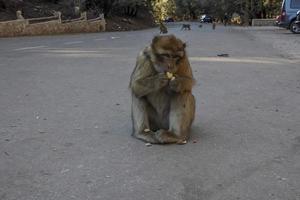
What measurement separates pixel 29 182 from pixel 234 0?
68.3 meters

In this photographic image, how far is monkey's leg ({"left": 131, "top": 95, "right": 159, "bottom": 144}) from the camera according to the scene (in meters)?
5.71

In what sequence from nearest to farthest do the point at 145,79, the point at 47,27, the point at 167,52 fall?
the point at 167,52 → the point at 145,79 → the point at 47,27

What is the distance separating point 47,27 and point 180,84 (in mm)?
27626

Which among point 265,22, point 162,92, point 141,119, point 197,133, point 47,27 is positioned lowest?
point 265,22

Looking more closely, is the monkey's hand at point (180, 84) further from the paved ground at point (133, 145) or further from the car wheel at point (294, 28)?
the car wheel at point (294, 28)

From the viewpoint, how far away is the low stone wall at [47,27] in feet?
93.6

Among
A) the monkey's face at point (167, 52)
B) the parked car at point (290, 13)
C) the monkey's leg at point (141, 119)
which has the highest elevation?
the monkey's face at point (167, 52)

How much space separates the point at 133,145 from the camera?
5754 mm

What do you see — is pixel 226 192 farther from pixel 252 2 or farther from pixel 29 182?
pixel 252 2

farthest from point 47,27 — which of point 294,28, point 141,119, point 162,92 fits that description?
point 162,92

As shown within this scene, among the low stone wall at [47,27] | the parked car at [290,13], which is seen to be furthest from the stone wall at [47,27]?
the parked car at [290,13]

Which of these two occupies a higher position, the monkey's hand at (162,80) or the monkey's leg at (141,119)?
the monkey's hand at (162,80)

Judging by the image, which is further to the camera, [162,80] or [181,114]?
[181,114]

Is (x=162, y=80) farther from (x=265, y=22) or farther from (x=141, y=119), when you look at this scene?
(x=265, y=22)
